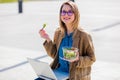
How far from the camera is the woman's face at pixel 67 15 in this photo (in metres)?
3.44

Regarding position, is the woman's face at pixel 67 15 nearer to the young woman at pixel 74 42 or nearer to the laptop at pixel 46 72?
the young woman at pixel 74 42

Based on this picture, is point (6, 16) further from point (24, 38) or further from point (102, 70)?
point (102, 70)

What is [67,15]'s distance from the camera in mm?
3459

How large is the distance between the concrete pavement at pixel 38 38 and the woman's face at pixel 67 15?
7.18 ft

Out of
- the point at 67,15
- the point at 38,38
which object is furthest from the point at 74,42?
the point at 38,38

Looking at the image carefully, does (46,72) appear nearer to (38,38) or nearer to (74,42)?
(74,42)

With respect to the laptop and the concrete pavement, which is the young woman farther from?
the concrete pavement

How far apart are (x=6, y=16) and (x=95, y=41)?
18.1ft

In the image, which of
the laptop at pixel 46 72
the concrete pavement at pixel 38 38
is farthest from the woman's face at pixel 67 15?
the concrete pavement at pixel 38 38

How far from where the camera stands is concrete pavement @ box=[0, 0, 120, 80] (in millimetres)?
5922

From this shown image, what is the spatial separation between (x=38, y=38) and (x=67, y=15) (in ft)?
17.1

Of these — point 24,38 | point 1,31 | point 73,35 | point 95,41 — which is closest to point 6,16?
point 1,31

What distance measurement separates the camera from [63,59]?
3.45 m

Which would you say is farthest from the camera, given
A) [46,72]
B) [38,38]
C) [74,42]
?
[38,38]
